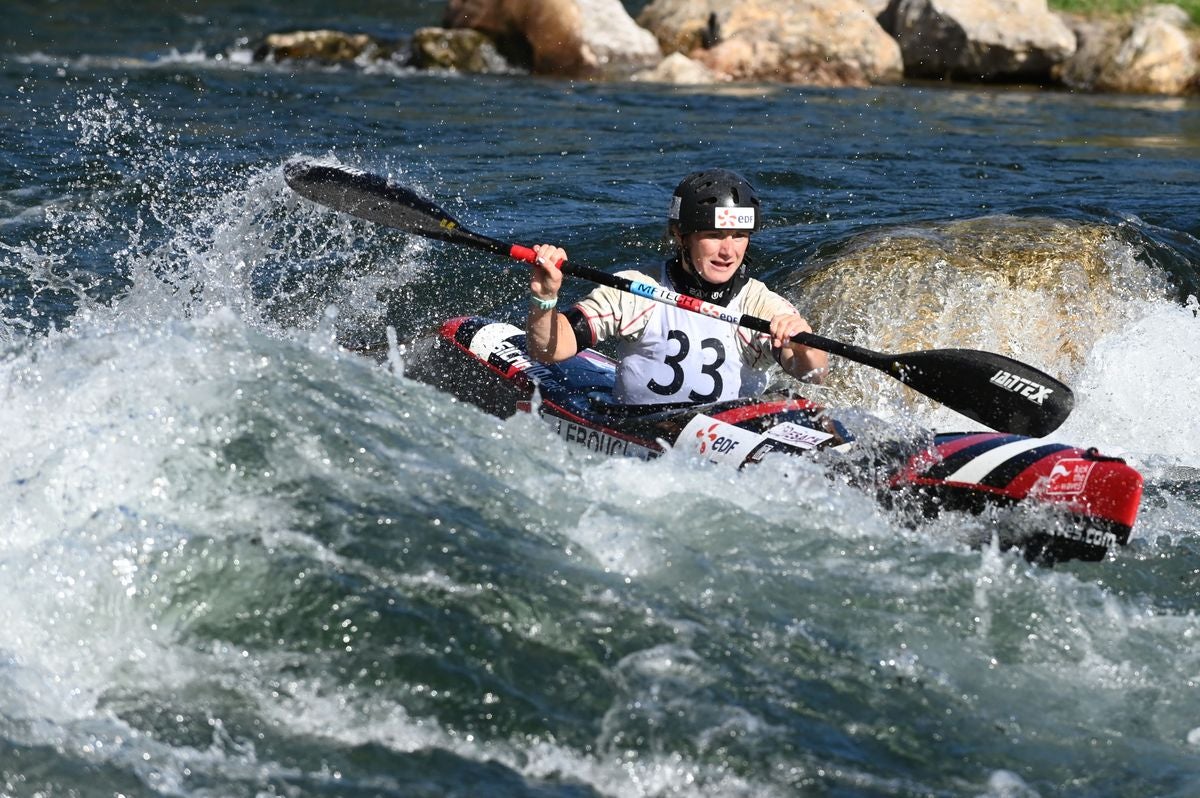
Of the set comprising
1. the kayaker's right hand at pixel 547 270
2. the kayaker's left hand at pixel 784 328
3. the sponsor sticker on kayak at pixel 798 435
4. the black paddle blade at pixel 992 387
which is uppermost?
the kayaker's right hand at pixel 547 270

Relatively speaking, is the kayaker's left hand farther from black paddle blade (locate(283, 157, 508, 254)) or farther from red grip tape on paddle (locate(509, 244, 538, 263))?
black paddle blade (locate(283, 157, 508, 254))

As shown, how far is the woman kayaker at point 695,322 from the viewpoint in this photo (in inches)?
239

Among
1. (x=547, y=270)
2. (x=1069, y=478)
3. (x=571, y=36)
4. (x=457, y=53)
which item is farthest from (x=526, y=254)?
(x=457, y=53)

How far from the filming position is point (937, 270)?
8289 millimetres

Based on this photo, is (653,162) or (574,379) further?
(653,162)

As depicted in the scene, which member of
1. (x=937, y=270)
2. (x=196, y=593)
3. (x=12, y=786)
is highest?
(x=937, y=270)

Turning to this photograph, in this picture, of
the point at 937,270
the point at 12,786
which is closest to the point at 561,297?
the point at 937,270

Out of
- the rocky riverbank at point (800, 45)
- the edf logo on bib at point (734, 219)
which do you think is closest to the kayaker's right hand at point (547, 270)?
the edf logo on bib at point (734, 219)

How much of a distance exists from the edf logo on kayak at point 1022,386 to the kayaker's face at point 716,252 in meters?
1.14

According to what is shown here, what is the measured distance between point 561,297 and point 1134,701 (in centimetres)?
524

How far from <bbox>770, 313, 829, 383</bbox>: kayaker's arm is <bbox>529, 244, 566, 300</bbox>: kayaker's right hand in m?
0.86

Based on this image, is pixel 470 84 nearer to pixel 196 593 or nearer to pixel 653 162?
pixel 653 162

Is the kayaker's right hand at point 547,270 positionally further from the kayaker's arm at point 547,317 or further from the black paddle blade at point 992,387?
the black paddle blade at point 992,387

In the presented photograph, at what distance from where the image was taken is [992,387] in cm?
588
